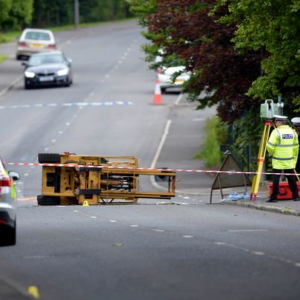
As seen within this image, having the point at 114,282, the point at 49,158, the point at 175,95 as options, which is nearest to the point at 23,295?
the point at 114,282

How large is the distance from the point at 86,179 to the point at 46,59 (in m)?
30.0

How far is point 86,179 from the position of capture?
22.1 m

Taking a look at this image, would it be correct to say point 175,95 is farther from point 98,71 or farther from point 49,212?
point 49,212

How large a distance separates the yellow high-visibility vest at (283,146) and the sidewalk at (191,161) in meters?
0.77

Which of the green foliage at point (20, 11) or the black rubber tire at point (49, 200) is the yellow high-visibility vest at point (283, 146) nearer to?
the black rubber tire at point (49, 200)

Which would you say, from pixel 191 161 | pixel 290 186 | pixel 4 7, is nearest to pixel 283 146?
pixel 290 186

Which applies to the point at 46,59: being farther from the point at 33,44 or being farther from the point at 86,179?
the point at 86,179

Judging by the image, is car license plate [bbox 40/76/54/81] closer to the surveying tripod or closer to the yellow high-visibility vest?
the surveying tripod

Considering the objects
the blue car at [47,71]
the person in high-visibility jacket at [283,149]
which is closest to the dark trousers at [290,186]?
the person in high-visibility jacket at [283,149]

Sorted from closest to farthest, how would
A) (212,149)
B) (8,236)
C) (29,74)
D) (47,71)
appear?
(8,236), (212,149), (47,71), (29,74)

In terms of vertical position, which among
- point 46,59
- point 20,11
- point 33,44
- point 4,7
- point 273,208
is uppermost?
point 273,208

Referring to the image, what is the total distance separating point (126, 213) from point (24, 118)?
2391 centimetres

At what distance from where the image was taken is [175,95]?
5144 cm

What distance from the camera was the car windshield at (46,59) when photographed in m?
51.3
